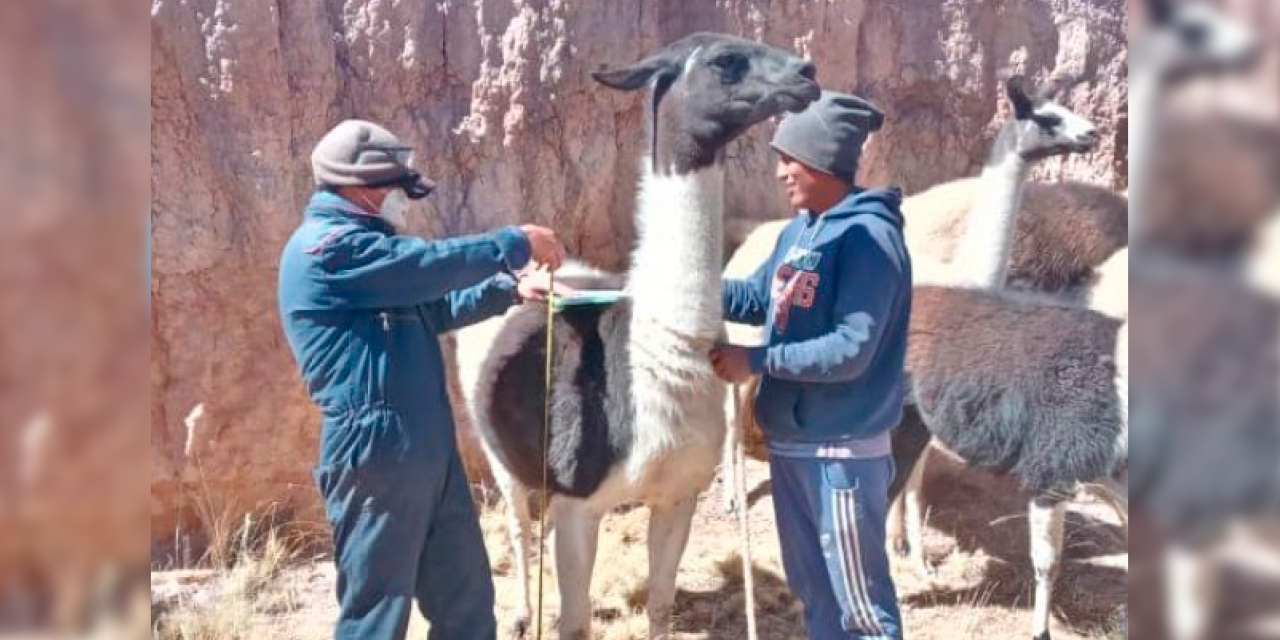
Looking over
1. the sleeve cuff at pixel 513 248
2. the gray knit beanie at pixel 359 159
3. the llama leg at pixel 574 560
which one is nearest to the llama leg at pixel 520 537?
the llama leg at pixel 574 560

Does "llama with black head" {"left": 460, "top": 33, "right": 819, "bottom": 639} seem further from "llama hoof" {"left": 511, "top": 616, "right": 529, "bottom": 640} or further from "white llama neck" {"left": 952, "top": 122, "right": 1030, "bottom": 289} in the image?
"white llama neck" {"left": 952, "top": 122, "right": 1030, "bottom": 289}

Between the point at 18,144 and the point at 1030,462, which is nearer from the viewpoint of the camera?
the point at 18,144

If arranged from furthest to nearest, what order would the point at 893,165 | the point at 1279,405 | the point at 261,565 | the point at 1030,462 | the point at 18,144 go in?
the point at 893,165 → the point at 261,565 → the point at 1030,462 → the point at 18,144 → the point at 1279,405

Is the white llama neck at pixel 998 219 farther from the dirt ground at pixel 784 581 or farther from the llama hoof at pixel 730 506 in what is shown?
the llama hoof at pixel 730 506

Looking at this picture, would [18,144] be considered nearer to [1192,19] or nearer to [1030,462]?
[1192,19]

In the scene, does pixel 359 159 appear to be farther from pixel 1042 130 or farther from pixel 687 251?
pixel 1042 130

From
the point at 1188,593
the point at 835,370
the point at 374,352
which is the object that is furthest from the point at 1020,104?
the point at 1188,593

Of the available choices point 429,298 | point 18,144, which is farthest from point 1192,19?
point 429,298

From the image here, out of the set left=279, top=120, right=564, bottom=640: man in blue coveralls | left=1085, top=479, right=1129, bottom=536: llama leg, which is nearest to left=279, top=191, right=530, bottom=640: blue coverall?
left=279, top=120, right=564, bottom=640: man in blue coveralls

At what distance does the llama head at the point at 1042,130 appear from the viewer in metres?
5.34

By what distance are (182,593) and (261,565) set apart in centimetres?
38

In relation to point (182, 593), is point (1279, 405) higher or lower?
higher

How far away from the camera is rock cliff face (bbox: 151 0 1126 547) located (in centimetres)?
582

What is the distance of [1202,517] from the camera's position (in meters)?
0.90
